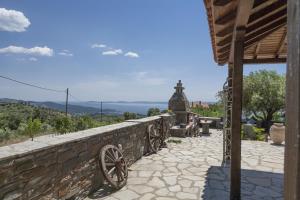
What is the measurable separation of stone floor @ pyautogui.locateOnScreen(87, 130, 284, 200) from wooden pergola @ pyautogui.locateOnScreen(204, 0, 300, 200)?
0.77 metres

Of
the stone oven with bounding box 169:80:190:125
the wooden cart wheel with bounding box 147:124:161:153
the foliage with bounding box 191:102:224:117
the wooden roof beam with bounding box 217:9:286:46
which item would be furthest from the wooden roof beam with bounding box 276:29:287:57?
the foliage with bounding box 191:102:224:117

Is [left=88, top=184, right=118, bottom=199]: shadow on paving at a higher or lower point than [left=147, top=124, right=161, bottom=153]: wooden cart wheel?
lower

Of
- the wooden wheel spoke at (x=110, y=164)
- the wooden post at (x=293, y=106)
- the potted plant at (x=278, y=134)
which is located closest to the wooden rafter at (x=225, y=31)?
the wooden wheel spoke at (x=110, y=164)

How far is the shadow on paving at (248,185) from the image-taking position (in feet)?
15.2

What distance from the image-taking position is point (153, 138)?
305 inches

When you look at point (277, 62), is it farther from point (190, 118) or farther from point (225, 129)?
point (190, 118)

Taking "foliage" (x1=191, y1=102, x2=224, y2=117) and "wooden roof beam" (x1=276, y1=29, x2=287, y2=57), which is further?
"foliage" (x1=191, y1=102, x2=224, y2=117)

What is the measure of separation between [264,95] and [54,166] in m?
16.1

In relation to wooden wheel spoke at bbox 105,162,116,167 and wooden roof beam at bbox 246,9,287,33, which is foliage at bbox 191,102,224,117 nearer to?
wooden wheel spoke at bbox 105,162,116,167

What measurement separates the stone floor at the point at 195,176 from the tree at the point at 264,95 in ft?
30.1

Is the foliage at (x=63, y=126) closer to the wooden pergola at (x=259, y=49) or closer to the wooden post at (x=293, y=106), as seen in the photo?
the wooden pergola at (x=259, y=49)

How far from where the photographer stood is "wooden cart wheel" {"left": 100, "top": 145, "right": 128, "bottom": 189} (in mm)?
4570

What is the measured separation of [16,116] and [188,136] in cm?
2192

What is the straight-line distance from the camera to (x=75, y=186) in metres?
4.00
